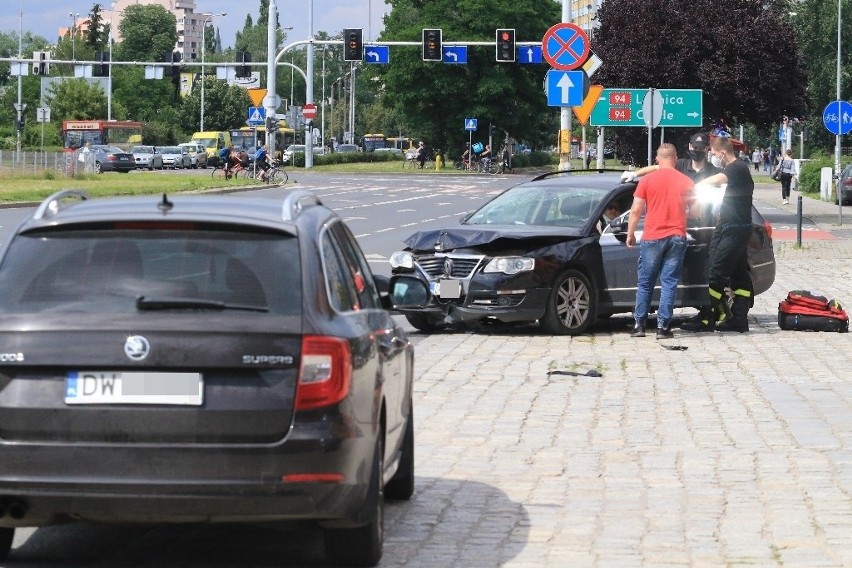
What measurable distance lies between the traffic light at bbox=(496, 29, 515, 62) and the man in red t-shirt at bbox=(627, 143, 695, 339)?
1625 inches

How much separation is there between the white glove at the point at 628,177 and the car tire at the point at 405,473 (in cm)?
902

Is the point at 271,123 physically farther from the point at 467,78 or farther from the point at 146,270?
the point at 146,270

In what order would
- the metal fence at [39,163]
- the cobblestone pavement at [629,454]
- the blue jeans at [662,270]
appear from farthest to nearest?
the metal fence at [39,163] → the blue jeans at [662,270] → the cobblestone pavement at [629,454]

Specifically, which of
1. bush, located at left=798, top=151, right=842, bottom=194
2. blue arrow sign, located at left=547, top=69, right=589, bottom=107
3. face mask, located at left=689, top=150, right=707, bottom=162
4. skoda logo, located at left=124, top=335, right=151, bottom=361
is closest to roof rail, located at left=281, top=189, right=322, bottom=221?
skoda logo, located at left=124, top=335, right=151, bottom=361

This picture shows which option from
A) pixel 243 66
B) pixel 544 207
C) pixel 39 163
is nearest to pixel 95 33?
pixel 243 66

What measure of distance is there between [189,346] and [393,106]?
10017 centimetres

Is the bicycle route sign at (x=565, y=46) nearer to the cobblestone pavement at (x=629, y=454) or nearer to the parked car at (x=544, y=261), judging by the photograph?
the parked car at (x=544, y=261)

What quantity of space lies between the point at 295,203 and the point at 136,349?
108cm

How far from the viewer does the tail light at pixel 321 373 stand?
5.86 m

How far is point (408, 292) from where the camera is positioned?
742cm

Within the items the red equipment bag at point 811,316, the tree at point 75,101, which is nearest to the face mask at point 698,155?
the red equipment bag at point 811,316

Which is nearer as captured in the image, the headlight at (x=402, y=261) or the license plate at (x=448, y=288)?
the license plate at (x=448, y=288)

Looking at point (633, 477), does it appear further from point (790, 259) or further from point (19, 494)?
point (790, 259)

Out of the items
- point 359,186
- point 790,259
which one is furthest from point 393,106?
point 790,259
